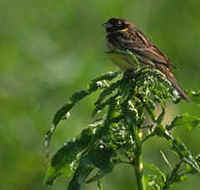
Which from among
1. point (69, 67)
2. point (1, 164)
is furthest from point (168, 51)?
point (1, 164)

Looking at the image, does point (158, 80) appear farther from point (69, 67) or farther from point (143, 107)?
point (69, 67)

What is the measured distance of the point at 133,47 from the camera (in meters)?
4.00

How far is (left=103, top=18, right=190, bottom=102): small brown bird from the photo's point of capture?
355 centimetres

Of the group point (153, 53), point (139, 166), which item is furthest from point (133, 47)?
point (139, 166)

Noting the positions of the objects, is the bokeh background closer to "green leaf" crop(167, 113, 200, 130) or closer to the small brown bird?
the small brown bird

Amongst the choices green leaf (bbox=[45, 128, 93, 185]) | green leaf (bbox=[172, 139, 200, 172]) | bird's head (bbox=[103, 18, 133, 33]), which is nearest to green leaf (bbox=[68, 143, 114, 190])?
green leaf (bbox=[45, 128, 93, 185])

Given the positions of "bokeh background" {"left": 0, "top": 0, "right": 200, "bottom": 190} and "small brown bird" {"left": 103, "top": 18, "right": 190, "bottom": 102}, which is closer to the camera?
"small brown bird" {"left": 103, "top": 18, "right": 190, "bottom": 102}

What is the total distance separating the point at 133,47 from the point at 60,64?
277 cm

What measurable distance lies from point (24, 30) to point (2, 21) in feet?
1.22

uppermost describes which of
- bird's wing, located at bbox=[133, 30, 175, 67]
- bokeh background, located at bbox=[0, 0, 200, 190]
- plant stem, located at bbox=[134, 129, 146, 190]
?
plant stem, located at bbox=[134, 129, 146, 190]

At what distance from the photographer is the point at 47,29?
297 inches

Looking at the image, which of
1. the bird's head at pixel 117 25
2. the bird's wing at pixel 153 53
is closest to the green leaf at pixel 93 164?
the bird's wing at pixel 153 53

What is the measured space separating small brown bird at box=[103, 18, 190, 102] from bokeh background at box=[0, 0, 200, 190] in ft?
3.19

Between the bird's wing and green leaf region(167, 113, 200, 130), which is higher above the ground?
green leaf region(167, 113, 200, 130)
